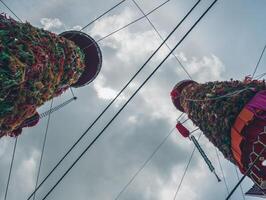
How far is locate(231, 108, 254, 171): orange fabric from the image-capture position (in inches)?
456

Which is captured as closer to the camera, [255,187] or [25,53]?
[25,53]

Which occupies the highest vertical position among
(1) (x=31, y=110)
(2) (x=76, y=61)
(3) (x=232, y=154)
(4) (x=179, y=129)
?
(2) (x=76, y=61)

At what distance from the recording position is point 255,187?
1265 centimetres

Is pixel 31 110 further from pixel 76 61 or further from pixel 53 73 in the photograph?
pixel 76 61

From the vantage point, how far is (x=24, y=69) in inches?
361

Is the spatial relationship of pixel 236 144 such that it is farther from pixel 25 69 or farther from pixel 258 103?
pixel 25 69

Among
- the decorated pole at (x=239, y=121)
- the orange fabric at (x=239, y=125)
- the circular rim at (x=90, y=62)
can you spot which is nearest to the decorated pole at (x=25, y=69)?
the circular rim at (x=90, y=62)

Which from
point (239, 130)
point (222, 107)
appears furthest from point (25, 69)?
point (239, 130)

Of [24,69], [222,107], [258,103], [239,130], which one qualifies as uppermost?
[24,69]

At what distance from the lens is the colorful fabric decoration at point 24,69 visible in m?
8.86

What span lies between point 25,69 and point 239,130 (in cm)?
762

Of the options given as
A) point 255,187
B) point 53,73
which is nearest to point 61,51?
point 53,73

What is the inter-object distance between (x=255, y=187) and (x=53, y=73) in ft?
28.8

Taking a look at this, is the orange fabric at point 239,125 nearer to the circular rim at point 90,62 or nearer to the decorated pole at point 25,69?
the decorated pole at point 25,69
